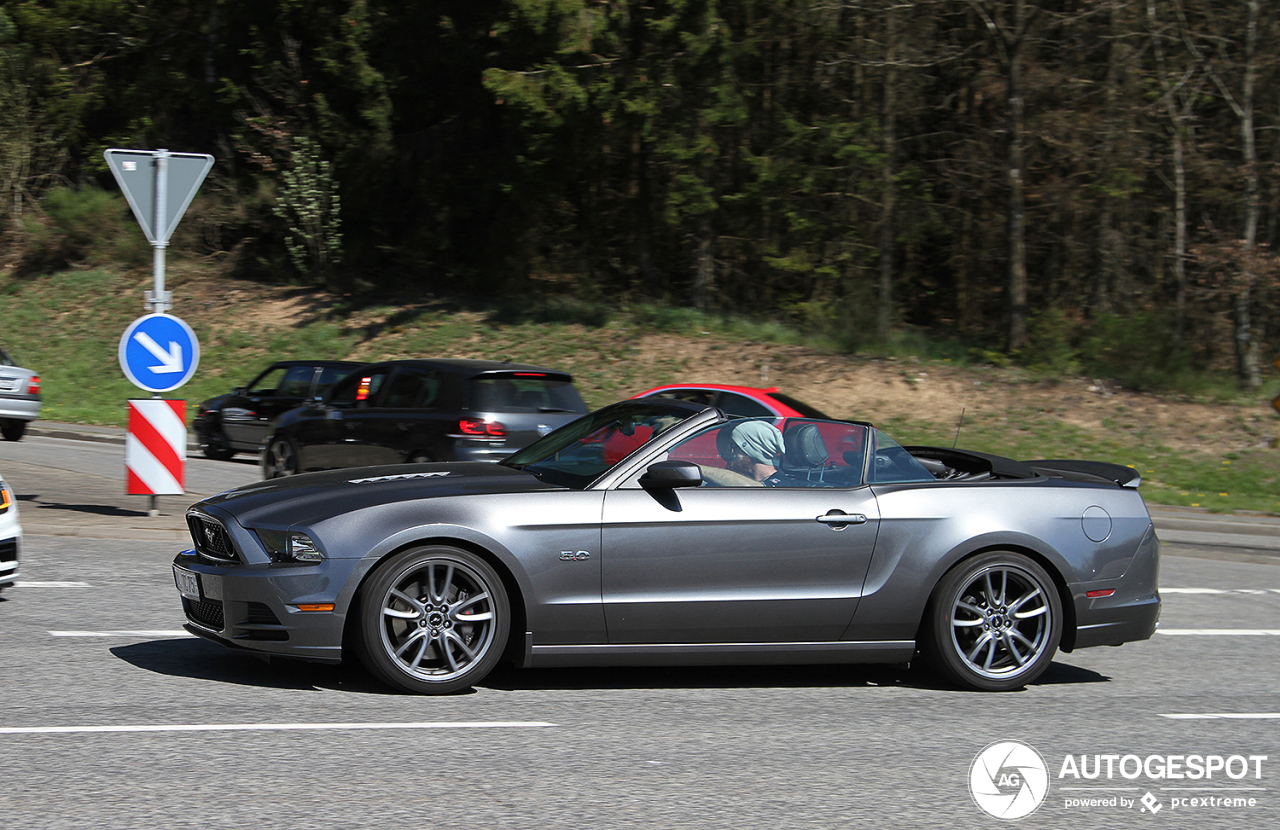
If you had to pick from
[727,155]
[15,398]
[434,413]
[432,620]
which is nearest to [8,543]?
[432,620]

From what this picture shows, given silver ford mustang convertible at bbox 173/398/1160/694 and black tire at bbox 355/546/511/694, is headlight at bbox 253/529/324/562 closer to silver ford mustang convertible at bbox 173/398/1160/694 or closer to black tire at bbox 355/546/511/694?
silver ford mustang convertible at bbox 173/398/1160/694

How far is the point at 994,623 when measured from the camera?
658 centimetres

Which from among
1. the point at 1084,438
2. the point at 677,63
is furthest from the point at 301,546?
the point at 677,63

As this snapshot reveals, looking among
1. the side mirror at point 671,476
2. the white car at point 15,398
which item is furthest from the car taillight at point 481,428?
the white car at point 15,398

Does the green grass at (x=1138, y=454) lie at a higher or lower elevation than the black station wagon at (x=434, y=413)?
lower

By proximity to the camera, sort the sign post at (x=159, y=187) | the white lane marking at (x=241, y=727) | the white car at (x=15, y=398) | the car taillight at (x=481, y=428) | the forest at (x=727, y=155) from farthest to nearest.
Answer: the forest at (x=727, y=155), the white car at (x=15, y=398), the car taillight at (x=481, y=428), the sign post at (x=159, y=187), the white lane marking at (x=241, y=727)

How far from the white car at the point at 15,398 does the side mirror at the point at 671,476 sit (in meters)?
16.1

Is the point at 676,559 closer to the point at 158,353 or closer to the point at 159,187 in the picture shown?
the point at 158,353

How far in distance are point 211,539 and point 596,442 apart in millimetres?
1983

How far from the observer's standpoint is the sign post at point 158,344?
1060cm

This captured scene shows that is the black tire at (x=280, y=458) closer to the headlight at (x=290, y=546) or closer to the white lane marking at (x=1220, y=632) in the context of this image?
the headlight at (x=290, y=546)

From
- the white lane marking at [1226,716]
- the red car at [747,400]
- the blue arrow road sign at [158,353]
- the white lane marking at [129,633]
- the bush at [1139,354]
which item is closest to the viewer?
the white lane marking at [1226,716]

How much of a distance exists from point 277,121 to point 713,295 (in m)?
12.2

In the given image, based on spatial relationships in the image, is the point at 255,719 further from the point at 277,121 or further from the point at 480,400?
the point at 277,121
